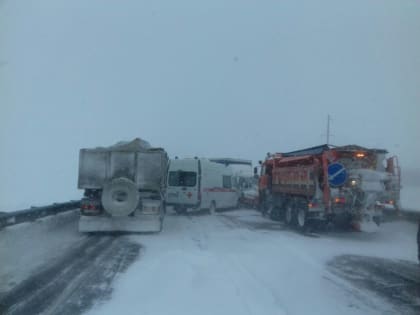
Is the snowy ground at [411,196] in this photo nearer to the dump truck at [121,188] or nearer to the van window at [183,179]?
the van window at [183,179]

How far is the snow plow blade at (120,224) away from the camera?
48.4ft

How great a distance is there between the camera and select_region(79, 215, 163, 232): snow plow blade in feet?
48.4

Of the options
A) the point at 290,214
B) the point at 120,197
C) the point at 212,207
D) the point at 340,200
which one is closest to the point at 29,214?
the point at 120,197

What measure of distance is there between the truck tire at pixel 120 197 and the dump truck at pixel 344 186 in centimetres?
596

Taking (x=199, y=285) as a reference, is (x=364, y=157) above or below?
above

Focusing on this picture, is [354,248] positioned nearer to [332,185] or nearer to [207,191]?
[332,185]

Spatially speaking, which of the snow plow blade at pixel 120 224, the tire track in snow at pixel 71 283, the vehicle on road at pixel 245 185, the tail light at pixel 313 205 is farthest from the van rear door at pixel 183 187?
the tire track in snow at pixel 71 283

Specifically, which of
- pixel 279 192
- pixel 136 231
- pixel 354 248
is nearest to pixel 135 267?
pixel 136 231

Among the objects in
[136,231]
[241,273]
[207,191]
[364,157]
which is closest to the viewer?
[241,273]

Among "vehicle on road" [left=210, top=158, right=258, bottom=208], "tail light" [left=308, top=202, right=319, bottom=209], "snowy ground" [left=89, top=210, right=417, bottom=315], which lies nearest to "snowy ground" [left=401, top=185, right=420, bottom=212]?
"vehicle on road" [left=210, top=158, right=258, bottom=208]

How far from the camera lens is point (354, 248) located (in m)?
13.3

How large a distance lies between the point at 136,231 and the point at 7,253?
15.4 feet

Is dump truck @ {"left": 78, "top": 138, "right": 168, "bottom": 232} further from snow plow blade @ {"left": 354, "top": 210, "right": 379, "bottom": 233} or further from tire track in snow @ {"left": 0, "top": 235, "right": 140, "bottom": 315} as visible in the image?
snow plow blade @ {"left": 354, "top": 210, "right": 379, "bottom": 233}

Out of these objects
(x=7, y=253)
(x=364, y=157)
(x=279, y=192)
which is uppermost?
(x=364, y=157)
